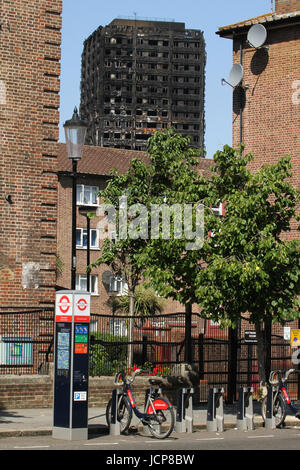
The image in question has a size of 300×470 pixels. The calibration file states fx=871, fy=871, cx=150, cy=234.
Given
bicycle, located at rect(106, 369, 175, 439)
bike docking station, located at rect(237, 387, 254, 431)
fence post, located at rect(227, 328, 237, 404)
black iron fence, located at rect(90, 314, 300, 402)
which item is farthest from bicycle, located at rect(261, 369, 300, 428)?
fence post, located at rect(227, 328, 237, 404)

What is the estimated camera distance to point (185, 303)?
21.1 metres

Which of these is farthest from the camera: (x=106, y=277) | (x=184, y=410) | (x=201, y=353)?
(x=106, y=277)

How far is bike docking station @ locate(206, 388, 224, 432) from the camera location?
56.4 feet

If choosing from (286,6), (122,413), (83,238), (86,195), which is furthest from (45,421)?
(83,238)

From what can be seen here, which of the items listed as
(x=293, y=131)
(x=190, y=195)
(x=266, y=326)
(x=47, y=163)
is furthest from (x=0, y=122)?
(x=293, y=131)

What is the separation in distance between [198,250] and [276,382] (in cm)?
358

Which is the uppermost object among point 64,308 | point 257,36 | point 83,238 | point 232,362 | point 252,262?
point 257,36

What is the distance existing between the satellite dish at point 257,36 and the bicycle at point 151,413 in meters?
22.2

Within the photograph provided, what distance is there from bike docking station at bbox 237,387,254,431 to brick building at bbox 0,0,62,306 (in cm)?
662

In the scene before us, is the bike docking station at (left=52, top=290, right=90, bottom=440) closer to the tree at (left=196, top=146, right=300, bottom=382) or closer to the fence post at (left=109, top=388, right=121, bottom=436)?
the fence post at (left=109, top=388, right=121, bottom=436)

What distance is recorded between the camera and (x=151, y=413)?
1562 centimetres

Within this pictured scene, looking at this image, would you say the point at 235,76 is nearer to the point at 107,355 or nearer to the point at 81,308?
the point at 107,355

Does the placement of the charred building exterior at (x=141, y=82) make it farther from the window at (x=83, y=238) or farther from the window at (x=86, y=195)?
the window at (x=86, y=195)

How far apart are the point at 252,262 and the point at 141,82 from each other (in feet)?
422
